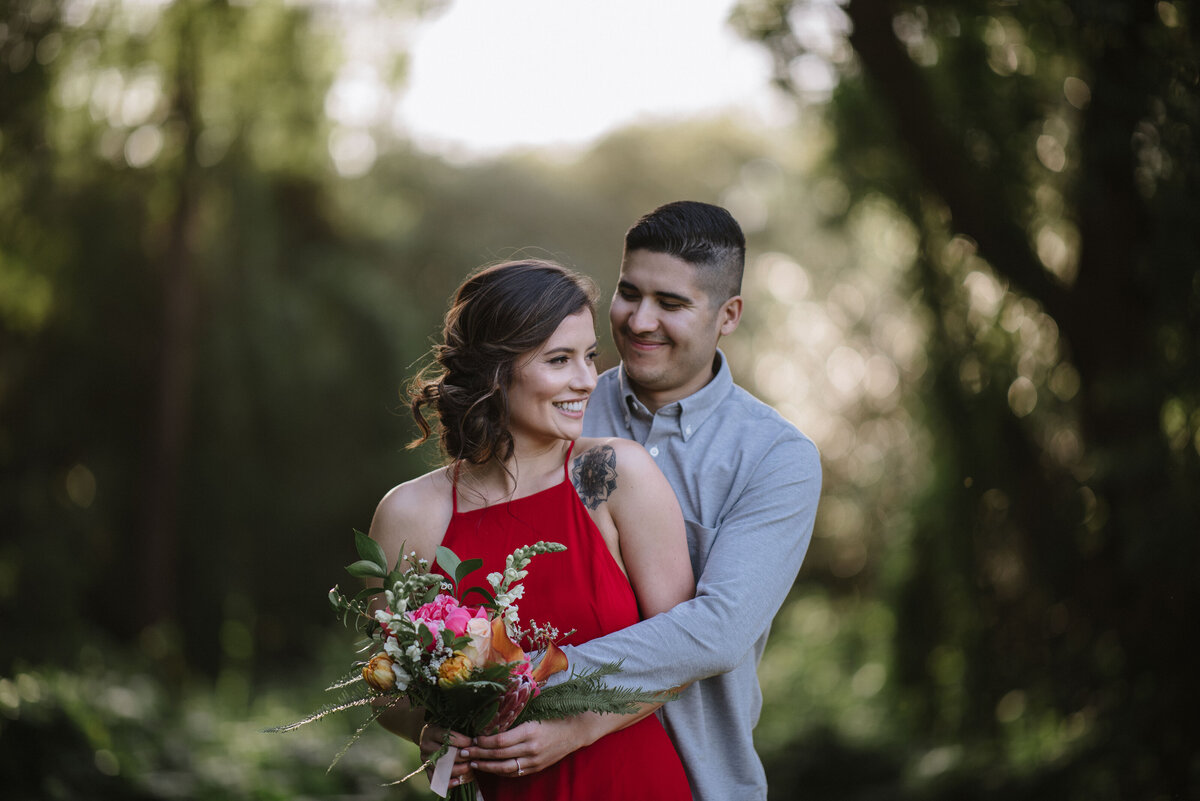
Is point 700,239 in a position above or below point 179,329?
below

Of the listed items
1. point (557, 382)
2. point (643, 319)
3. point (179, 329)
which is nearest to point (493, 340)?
point (557, 382)

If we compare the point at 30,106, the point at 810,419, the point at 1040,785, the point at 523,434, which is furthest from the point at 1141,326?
the point at 810,419

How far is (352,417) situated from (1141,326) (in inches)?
300

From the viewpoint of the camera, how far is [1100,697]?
4938 millimetres

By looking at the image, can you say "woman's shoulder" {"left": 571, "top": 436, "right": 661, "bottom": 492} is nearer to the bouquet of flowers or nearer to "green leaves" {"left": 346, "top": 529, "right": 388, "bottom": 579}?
the bouquet of flowers

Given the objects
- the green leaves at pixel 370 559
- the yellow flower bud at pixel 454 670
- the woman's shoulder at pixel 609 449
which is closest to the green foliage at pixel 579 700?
the yellow flower bud at pixel 454 670

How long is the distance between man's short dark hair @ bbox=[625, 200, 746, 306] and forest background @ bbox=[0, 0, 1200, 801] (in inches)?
11.4

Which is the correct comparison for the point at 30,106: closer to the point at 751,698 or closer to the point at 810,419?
the point at 751,698

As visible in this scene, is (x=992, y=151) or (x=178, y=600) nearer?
(x=992, y=151)

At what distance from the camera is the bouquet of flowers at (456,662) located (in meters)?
2.04

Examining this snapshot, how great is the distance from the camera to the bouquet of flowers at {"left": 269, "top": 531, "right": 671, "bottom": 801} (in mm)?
2043

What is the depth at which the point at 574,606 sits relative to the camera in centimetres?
245

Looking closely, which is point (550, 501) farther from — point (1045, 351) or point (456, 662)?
point (1045, 351)

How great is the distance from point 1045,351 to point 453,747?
4.51 metres
